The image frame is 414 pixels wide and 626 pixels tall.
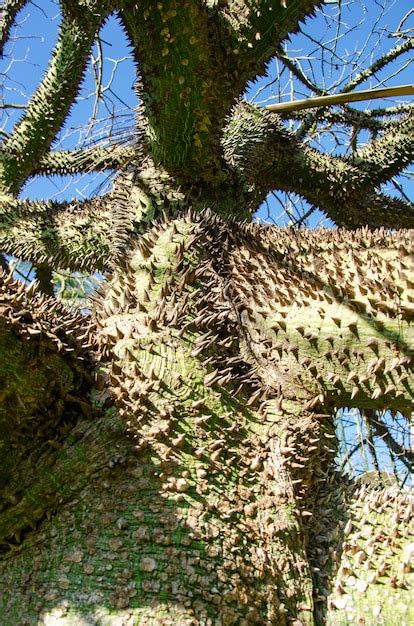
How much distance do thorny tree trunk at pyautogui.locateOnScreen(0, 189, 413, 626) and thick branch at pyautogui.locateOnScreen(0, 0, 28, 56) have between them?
2931 mm

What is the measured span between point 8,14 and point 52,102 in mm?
918

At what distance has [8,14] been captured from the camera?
4.20m

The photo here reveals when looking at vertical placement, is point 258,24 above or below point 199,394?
above

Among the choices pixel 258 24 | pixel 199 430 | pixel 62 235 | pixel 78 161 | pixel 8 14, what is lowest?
pixel 199 430

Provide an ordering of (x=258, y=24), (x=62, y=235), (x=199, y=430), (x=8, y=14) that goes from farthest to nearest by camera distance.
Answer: (x=8, y=14), (x=62, y=235), (x=258, y=24), (x=199, y=430)

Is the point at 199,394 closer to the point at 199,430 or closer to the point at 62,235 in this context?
the point at 199,430

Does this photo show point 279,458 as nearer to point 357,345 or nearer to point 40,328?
point 357,345

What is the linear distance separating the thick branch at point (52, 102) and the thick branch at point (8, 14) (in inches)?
22.2

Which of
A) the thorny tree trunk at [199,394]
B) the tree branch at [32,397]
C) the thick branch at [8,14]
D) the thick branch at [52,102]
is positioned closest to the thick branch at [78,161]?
the thick branch at [52,102]

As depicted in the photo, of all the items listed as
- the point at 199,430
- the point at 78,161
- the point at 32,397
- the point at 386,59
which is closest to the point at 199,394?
the point at 199,430

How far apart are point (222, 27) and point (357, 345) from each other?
1222 millimetres

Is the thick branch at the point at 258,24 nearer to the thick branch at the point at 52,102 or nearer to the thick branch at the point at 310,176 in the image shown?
the thick branch at the point at 310,176

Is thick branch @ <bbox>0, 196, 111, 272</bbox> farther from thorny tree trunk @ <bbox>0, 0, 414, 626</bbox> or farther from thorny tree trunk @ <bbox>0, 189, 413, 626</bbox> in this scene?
thorny tree trunk @ <bbox>0, 189, 413, 626</bbox>

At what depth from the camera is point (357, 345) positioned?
1800 millimetres
